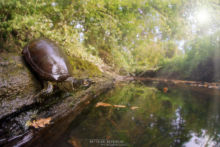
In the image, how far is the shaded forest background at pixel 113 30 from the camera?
292 cm

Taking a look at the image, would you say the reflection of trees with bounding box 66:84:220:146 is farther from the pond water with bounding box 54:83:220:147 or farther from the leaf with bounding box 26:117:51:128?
the leaf with bounding box 26:117:51:128

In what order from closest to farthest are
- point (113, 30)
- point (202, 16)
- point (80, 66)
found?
point (80, 66) < point (113, 30) < point (202, 16)

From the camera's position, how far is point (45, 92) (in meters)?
1.81

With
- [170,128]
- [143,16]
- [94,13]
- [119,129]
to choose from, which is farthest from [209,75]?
[119,129]

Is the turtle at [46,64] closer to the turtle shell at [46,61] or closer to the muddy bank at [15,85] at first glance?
the turtle shell at [46,61]

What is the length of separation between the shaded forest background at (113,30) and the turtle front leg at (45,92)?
1.49 metres

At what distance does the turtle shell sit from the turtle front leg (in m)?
0.09

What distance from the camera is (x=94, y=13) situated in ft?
15.3

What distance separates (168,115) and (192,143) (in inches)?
28.6

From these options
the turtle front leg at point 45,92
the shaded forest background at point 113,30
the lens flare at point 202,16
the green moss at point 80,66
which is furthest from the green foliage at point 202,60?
the turtle front leg at point 45,92

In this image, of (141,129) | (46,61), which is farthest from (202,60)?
(46,61)

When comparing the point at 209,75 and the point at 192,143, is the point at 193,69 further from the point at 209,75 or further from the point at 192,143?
the point at 192,143

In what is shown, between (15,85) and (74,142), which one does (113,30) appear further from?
(74,142)

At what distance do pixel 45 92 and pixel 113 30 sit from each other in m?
3.86
